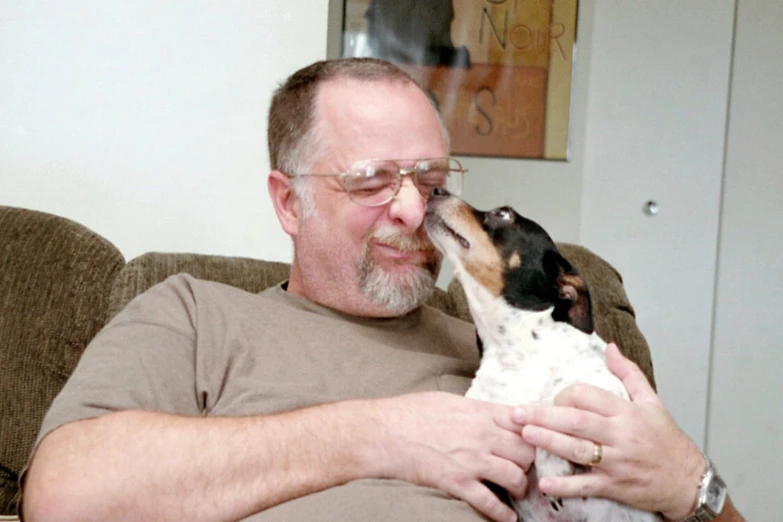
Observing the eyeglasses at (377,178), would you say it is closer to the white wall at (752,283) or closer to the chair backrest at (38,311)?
the chair backrest at (38,311)

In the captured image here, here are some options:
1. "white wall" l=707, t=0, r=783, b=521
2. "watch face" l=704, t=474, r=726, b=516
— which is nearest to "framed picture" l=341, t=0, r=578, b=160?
"white wall" l=707, t=0, r=783, b=521

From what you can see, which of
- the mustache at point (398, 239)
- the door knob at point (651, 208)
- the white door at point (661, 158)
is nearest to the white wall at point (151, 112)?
the mustache at point (398, 239)

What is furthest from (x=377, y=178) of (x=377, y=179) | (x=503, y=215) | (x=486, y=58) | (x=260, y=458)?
(x=486, y=58)

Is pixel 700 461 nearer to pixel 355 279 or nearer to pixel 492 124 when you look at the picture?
pixel 355 279

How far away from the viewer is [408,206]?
4.85 ft

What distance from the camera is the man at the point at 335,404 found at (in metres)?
1.11

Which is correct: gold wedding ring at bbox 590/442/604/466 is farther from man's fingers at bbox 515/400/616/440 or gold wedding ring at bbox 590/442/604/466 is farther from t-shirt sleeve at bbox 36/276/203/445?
t-shirt sleeve at bbox 36/276/203/445

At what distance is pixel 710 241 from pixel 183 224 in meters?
2.18

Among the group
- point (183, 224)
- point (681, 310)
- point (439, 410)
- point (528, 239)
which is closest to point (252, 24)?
point (183, 224)

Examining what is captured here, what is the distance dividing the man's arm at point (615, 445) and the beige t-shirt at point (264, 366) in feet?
0.52

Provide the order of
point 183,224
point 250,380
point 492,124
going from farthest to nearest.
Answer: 1. point 492,124
2. point 183,224
3. point 250,380

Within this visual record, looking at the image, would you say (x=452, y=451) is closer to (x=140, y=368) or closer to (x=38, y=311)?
(x=140, y=368)

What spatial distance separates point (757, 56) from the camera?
10.7 feet

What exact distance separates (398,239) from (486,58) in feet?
5.83
